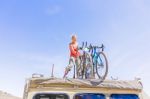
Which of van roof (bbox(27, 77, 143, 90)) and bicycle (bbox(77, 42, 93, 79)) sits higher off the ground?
bicycle (bbox(77, 42, 93, 79))

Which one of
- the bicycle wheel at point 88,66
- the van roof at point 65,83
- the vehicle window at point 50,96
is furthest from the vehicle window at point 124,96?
the bicycle wheel at point 88,66

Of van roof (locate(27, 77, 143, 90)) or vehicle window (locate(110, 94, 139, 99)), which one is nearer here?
van roof (locate(27, 77, 143, 90))

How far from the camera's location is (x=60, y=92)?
8.73 m

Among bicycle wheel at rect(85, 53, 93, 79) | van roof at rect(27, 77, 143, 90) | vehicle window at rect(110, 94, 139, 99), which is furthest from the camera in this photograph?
bicycle wheel at rect(85, 53, 93, 79)

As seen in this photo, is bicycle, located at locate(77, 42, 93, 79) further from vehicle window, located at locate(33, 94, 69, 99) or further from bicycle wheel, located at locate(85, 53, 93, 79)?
vehicle window, located at locate(33, 94, 69, 99)

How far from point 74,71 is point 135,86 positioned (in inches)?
122

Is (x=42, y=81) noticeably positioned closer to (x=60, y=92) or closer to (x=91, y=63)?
(x=60, y=92)

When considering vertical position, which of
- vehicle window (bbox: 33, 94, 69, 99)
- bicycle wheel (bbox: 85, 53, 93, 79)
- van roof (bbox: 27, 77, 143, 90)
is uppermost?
bicycle wheel (bbox: 85, 53, 93, 79)

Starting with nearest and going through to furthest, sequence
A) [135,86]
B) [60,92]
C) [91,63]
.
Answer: [60,92], [135,86], [91,63]

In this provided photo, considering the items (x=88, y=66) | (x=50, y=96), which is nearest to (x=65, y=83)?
(x=50, y=96)

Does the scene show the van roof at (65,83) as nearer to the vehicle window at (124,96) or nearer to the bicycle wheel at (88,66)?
the vehicle window at (124,96)

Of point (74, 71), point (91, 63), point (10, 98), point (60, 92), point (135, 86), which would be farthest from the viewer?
point (10, 98)

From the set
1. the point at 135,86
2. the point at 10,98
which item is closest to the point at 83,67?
the point at 135,86

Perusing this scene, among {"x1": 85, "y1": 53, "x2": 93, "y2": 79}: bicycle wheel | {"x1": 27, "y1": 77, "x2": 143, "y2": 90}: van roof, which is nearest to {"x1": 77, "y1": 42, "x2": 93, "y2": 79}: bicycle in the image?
{"x1": 85, "y1": 53, "x2": 93, "y2": 79}: bicycle wheel
